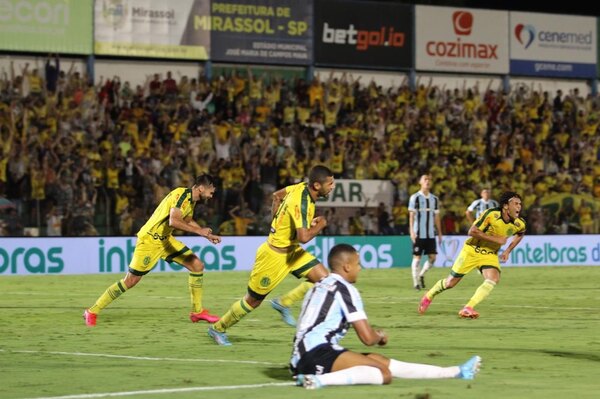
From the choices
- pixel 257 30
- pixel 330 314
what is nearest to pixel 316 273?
pixel 330 314

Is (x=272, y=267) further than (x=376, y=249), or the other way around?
(x=376, y=249)

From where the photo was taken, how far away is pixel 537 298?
2288 centimetres

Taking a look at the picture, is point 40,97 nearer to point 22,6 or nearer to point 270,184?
point 22,6

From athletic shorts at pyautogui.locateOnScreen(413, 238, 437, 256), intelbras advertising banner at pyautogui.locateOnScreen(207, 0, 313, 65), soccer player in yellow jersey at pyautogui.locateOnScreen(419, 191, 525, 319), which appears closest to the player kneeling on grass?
soccer player in yellow jersey at pyautogui.locateOnScreen(419, 191, 525, 319)

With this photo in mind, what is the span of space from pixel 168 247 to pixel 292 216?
3.91 m

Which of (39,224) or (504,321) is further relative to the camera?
(39,224)

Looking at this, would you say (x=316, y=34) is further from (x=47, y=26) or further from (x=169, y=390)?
(x=169, y=390)

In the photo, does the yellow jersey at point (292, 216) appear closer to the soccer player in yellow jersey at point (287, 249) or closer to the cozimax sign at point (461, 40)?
the soccer player in yellow jersey at point (287, 249)

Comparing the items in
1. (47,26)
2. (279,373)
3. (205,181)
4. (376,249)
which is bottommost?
(376,249)

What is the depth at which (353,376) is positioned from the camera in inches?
393

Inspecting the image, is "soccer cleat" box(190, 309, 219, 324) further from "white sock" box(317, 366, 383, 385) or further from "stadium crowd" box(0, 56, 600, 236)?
"stadium crowd" box(0, 56, 600, 236)

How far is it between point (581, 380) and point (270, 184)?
24396mm

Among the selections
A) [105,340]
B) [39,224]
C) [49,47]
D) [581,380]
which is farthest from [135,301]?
[49,47]

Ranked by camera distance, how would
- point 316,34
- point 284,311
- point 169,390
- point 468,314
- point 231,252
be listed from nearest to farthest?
point 169,390 → point 284,311 → point 468,314 → point 231,252 → point 316,34
